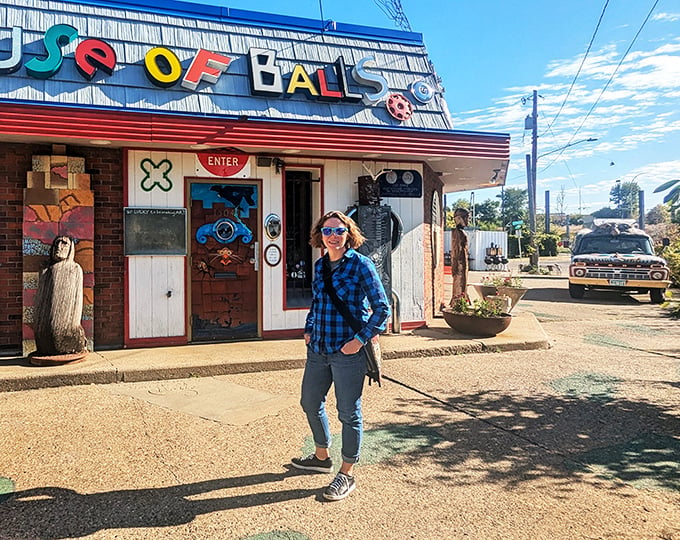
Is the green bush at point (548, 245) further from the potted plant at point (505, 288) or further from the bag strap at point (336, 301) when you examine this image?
the bag strap at point (336, 301)

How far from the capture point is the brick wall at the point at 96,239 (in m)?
7.64

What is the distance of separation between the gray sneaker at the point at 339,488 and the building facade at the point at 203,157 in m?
5.05

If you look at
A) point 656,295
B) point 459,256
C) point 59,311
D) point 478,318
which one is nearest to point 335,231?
point 59,311

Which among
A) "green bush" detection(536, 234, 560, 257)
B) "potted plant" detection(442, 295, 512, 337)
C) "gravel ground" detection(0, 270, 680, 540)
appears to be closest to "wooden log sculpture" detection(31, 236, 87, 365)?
"gravel ground" detection(0, 270, 680, 540)

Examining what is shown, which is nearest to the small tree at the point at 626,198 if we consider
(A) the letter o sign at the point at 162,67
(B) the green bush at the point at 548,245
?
(B) the green bush at the point at 548,245

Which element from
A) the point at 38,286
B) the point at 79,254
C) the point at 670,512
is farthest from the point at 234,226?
the point at 670,512

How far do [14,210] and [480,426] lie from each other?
20.8 feet

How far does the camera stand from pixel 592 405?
5.93 meters

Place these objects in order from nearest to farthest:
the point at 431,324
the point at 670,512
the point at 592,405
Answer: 1. the point at 670,512
2. the point at 592,405
3. the point at 431,324

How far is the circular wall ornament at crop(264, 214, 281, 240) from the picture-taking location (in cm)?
878

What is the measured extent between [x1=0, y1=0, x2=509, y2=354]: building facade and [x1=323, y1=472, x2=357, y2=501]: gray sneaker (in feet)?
16.6

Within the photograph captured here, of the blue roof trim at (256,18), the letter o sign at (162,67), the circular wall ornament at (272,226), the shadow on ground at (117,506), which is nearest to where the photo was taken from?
the shadow on ground at (117,506)

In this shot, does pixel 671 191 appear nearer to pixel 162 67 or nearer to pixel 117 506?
pixel 117 506

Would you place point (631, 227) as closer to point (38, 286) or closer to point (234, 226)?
point (234, 226)
